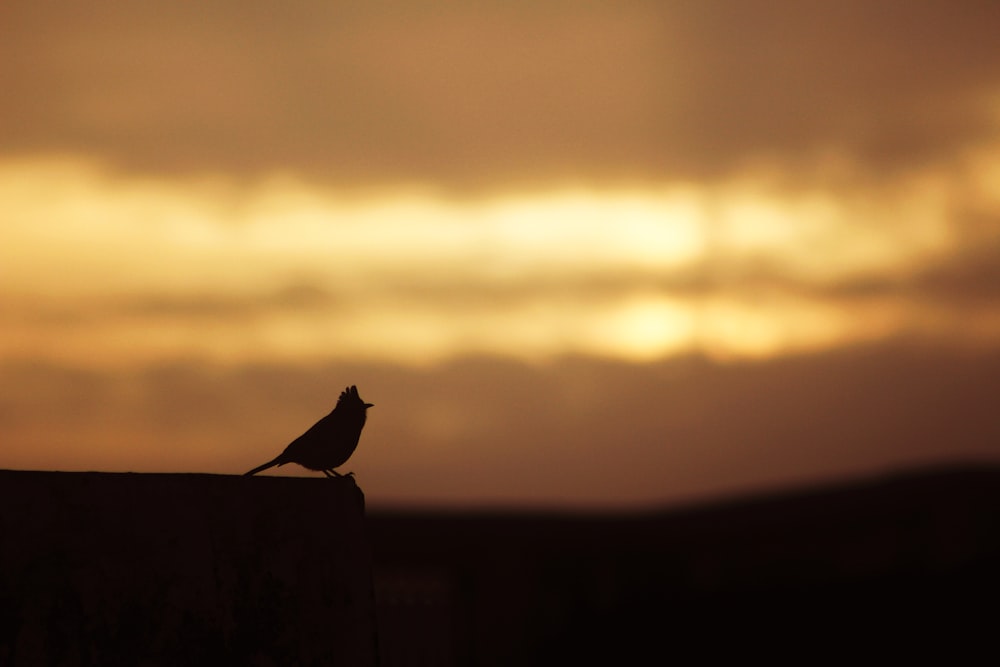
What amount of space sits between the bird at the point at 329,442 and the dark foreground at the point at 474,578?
257cm

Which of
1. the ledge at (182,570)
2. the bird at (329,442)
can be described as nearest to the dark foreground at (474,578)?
the ledge at (182,570)

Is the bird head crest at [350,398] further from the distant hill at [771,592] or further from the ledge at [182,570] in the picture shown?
the distant hill at [771,592]

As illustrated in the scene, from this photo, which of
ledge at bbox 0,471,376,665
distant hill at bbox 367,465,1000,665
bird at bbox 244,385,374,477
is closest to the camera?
ledge at bbox 0,471,376,665

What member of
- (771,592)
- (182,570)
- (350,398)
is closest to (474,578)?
(771,592)

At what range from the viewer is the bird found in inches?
504

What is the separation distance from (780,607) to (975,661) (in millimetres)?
7825

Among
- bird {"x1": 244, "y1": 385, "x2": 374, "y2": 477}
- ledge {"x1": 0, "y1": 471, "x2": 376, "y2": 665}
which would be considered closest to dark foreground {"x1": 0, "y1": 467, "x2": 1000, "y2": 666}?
ledge {"x1": 0, "y1": 471, "x2": 376, "y2": 665}

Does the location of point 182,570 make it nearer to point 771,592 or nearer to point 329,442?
point 329,442

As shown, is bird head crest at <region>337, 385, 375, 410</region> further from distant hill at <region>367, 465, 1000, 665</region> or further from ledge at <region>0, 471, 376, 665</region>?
distant hill at <region>367, 465, 1000, 665</region>

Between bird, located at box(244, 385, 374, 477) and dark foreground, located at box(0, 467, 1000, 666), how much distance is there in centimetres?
257

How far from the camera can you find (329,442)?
12836 millimetres

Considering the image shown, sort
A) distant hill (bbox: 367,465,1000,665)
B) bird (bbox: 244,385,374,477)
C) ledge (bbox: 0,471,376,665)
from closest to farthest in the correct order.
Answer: ledge (bbox: 0,471,376,665) → bird (bbox: 244,385,374,477) → distant hill (bbox: 367,465,1000,665)

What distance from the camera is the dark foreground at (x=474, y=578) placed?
8.69 metres

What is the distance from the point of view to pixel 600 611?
171ft
